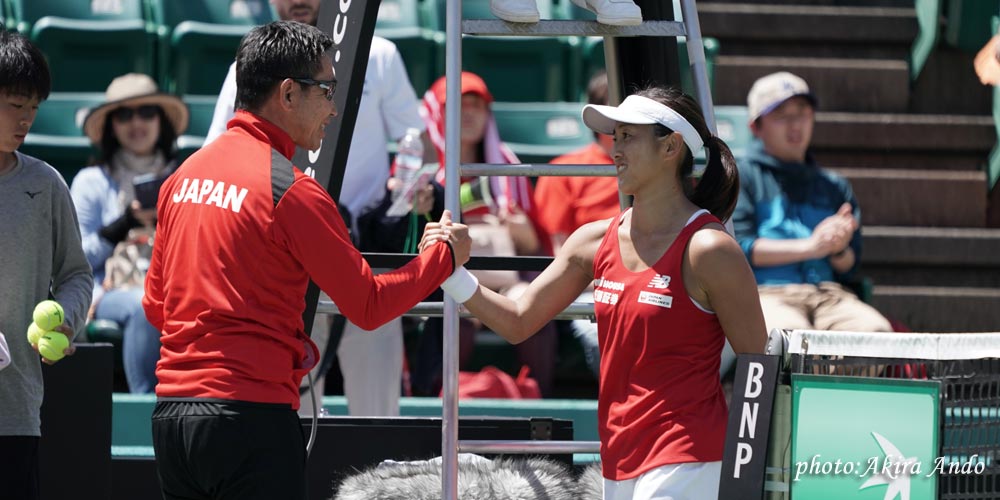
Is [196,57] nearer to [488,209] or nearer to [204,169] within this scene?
[488,209]

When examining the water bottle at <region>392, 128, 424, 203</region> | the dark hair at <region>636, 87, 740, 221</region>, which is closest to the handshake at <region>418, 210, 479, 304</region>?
the dark hair at <region>636, 87, 740, 221</region>

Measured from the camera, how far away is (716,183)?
3145mm

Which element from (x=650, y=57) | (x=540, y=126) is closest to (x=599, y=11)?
(x=650, y=57)

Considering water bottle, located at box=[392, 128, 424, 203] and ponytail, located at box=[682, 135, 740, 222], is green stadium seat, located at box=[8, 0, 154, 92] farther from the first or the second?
ponytail, located at box=[682, 135, 740, 222]

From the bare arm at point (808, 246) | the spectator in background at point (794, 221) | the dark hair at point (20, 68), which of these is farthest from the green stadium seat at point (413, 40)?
the dark hair at point (20, 68)

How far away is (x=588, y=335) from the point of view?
19.2ft

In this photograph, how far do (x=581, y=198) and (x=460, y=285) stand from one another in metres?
2.97

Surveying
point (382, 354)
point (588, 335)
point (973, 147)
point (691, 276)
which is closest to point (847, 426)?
point (691, 276)

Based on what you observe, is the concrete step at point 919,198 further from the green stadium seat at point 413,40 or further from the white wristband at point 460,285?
the white wristband at point 460,285

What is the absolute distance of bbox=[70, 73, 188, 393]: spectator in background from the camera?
18.8 ft

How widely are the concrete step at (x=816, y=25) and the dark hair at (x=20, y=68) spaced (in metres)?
5.10

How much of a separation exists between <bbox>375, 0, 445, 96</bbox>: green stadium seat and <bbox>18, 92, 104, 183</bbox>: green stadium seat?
1.53m

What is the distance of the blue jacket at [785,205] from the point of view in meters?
5.87

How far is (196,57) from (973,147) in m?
4.01
